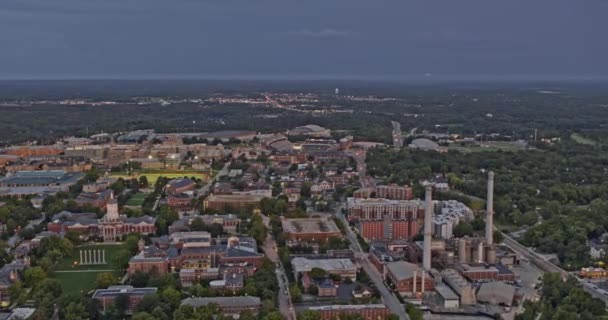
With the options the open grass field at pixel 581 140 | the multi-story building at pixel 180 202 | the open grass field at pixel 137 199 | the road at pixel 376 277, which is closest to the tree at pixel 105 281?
the road at pixel 376 277

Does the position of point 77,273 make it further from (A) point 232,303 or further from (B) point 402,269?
(B) point 402,269

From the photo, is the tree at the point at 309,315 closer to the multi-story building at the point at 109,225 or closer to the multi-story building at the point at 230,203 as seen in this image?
the multi-story building at the point at 109,225

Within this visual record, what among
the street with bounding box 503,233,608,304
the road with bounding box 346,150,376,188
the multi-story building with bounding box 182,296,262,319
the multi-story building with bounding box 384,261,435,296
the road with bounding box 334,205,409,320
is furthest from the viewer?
the road with bounding box 346,150,376,188

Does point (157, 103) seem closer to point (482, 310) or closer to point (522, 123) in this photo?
point (522, 123)

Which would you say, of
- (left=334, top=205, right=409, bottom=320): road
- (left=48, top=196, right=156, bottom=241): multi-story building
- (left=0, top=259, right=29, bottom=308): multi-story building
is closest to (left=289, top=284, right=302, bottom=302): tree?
(left=334, top=205, right=409, bottom=320): road

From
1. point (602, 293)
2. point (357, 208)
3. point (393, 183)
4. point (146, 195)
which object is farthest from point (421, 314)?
point (146, 195)

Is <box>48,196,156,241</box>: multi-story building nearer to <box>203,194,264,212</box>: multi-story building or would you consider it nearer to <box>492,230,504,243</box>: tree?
<box>203,194,264,212</box>: multi-story building
